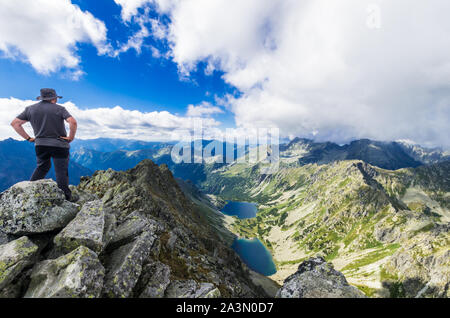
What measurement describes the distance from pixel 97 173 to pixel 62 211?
7247 cm

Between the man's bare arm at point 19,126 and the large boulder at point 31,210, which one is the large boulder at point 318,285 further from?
the man's bare arm at point 19,126

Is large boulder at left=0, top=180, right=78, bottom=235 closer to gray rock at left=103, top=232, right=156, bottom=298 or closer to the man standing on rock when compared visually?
the man standing on rock

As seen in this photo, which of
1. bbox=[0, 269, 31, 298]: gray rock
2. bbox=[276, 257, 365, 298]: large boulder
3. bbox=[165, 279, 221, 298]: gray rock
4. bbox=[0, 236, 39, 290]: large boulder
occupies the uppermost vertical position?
bbox=[0, 236, 39, 290]: large boulder

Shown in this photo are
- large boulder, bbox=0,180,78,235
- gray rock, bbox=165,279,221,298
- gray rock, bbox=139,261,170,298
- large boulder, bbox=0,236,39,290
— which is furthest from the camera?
gray rock, bbox=165,279,221,298

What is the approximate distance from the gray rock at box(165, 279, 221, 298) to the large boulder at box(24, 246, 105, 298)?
522cm

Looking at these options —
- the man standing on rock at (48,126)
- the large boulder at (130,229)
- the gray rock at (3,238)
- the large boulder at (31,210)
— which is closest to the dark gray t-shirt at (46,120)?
the man standing on rock at (48,126)

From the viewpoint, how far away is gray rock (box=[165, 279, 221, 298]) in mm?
12586

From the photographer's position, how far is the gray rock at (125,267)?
9.75m

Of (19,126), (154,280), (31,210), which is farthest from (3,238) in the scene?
(154,280)

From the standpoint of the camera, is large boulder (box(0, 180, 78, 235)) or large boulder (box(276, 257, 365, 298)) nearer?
large boulder (box(0, 180, 78, 235))

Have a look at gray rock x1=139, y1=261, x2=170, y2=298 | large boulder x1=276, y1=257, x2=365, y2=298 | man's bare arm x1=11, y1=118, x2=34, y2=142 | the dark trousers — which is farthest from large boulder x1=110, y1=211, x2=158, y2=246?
large boulder x1=276, y1=257, x2=365, y2=298

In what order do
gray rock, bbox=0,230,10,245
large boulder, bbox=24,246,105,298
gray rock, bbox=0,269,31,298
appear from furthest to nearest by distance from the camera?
gray rock, bbox=0,230,10,245
gray rock, bbox=0,269,31,298
large boulder, bbox=24,246,105,298
